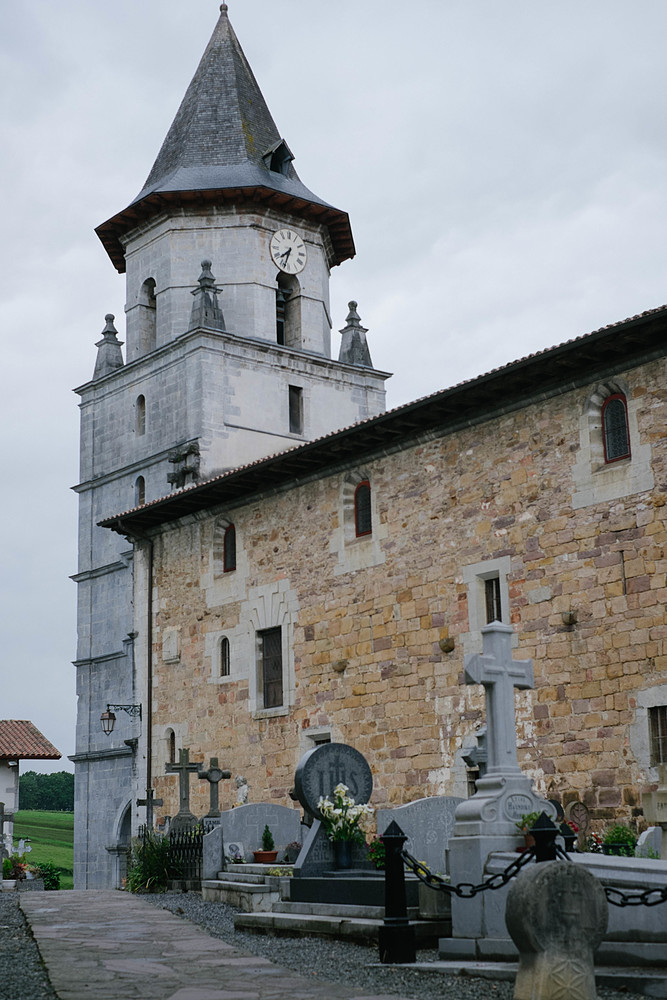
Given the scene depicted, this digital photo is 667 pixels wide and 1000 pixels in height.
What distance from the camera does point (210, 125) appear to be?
3509 centimetres

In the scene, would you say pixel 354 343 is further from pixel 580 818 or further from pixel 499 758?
pixel 499 758

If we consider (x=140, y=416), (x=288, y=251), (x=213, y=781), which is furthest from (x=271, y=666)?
(x=288, y=251)

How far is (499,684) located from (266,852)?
22.4 ft

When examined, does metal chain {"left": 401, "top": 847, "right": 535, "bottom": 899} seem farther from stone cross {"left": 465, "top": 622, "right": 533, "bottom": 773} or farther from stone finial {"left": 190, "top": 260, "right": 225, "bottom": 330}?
stone finial {"left": 190, "top": 260, "right": 225, "bottom": 330}

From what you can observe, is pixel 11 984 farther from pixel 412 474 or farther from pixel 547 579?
pixel 412 474

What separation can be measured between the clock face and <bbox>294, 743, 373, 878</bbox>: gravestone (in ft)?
69.4

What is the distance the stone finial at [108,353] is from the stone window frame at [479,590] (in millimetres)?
19761

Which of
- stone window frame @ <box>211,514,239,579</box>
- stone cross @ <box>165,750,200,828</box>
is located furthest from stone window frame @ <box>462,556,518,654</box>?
stone window frame @ <box>211,514,239,579</box>

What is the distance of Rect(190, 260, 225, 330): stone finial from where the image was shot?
105 feet

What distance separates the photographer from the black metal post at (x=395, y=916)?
9.43 metres

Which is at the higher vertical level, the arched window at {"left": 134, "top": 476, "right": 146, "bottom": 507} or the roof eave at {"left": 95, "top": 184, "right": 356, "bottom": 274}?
the roof eave at {"left": 95, "top": 184, "right": 356, "bottom": 274}

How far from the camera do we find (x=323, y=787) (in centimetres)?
1395

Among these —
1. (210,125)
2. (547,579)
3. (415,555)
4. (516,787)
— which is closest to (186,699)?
(415,555)

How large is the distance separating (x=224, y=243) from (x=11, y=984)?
27.0 metres
